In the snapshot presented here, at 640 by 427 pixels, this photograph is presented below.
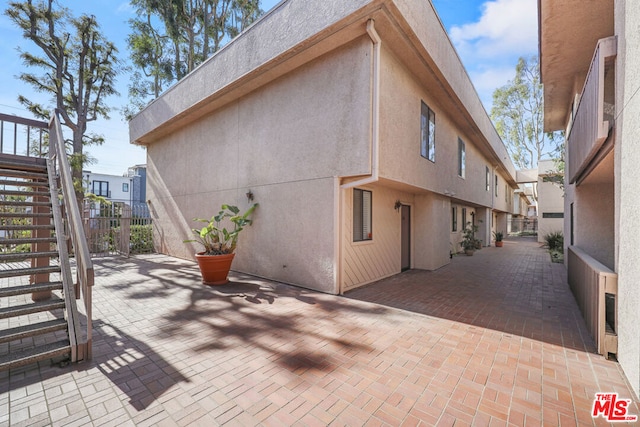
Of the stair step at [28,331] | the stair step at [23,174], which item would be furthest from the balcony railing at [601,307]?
the stair step at [23,174]

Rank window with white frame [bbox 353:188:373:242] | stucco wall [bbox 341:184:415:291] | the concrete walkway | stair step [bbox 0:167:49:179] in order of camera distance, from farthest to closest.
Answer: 1. window with white frame [bbox 353:188:373:242]
2. stucco wall [bbox 341:184:415:291]
3. stair step [bbox 0:167:49:179]
4. the concrete walkway

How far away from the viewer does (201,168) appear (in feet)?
30.9

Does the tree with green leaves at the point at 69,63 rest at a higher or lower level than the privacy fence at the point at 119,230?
higher

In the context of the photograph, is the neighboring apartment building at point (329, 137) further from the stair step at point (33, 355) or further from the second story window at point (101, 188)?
the second story window at point (101, 188)

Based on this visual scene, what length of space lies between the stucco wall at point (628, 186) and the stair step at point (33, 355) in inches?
226

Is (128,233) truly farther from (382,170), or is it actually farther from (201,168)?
(382,170)

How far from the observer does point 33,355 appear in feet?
9.34

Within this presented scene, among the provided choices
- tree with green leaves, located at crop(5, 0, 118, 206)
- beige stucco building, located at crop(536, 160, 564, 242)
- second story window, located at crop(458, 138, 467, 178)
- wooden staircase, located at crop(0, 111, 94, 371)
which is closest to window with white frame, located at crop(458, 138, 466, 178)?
second story window, located at crop(458, 138, 467, 178)

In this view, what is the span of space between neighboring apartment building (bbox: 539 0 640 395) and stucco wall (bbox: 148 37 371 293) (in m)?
3.39

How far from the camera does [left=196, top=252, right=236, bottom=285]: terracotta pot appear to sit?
21.0ft

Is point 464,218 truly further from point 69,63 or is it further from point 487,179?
point 69,63

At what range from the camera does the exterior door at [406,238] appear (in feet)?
28.7

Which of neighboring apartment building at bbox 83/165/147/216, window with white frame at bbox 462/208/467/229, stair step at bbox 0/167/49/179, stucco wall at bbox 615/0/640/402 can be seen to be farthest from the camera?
neighboring apartment building at bbox 83/165/147/216

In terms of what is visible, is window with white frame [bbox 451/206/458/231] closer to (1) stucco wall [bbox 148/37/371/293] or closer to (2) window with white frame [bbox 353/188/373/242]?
(2) window with white frame [bbox 353/188/373/242]
